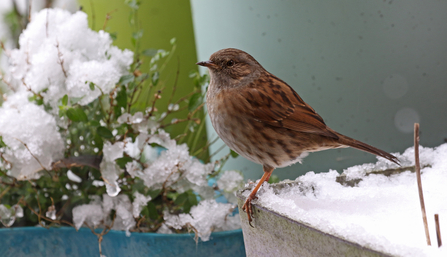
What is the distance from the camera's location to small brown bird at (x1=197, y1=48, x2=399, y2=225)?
99 centimetres

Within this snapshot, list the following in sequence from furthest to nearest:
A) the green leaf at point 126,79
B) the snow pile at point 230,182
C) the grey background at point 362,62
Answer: the snow pile at point 230,182 < the green leaf at point 126,79 < the grey background at point 362,62

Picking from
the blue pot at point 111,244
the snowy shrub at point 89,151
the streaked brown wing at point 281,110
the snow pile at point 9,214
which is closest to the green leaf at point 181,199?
the snowy shrub at point 89,151

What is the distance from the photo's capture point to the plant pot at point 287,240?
55 cm

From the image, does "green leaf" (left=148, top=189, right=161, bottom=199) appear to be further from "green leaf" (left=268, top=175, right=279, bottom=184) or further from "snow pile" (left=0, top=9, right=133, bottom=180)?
"green leaf" (left=268, top=175, right=279, bottom=184)

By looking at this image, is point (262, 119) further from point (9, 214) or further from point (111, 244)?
point (9, 214)

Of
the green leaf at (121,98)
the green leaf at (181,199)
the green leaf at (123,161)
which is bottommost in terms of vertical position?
the green leaf at (123,161)

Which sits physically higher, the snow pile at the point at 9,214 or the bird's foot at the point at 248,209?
the bird's foot at the point at 248,209

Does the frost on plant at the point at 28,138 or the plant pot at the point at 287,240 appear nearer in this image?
the plant pot at the point at 287,240

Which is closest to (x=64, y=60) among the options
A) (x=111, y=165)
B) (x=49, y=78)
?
(x=49, y=78)

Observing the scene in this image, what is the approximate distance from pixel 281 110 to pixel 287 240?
1.45ft

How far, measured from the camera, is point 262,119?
1.00 metres

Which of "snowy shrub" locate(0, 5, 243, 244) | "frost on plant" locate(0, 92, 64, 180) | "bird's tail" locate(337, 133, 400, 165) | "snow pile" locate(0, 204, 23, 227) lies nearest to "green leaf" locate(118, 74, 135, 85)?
"snowy shrub" locate(0, 5, 243, 244)

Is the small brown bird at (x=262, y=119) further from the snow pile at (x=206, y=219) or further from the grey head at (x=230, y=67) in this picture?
the snow pile at (x=206, y=219)

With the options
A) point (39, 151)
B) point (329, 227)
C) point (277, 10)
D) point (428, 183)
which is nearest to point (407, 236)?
point (329, 227)
